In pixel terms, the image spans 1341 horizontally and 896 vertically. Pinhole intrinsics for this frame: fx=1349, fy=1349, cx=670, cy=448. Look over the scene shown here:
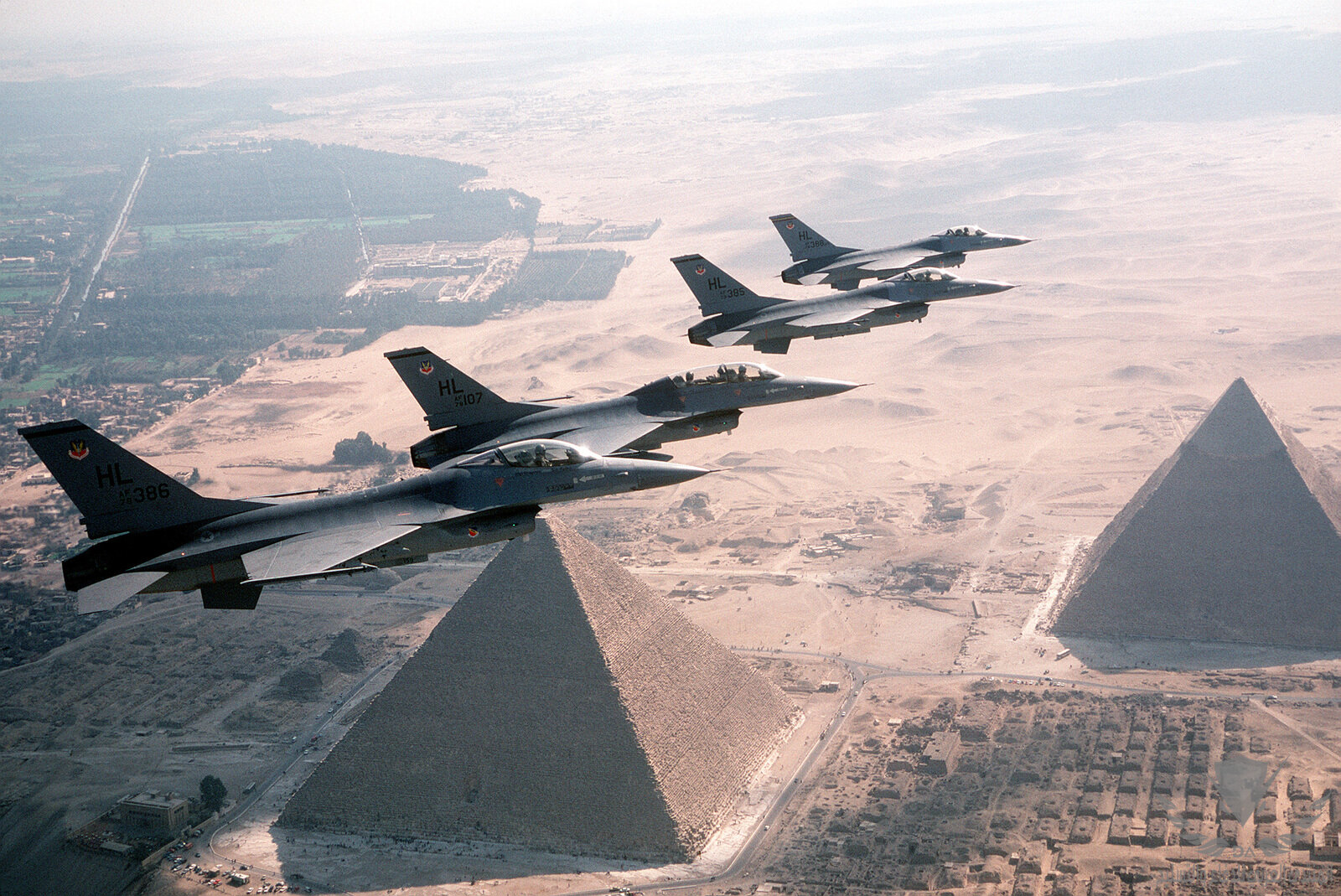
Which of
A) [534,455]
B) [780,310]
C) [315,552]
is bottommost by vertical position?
[315,552]

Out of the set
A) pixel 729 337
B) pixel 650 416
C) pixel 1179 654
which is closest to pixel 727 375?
pixel 650 416

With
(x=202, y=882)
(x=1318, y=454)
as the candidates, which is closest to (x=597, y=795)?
(x=202, y=882)

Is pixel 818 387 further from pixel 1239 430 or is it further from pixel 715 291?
pixel 1239 430

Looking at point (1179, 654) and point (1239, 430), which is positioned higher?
point (1239, 430)

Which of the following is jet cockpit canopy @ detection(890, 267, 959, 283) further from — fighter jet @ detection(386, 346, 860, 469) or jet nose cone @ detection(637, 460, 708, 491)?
jet nose cone @ detection(637, 460, 708, 491)

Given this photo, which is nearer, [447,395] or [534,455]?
[534,455]

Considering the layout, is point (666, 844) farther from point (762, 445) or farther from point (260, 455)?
point (260, 455)

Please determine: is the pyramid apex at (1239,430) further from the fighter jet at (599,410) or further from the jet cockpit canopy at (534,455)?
the jet cockpit canopy at (534,455)
